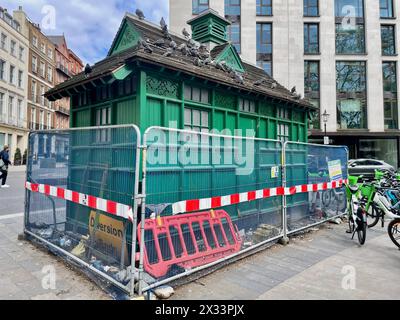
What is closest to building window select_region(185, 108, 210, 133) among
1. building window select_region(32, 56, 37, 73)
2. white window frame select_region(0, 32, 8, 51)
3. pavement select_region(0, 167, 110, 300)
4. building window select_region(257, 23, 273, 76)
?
pavement select_region(0, 167, 110, 300)

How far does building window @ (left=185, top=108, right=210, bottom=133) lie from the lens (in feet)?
20.6

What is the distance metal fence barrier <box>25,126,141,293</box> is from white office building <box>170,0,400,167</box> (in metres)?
25.9

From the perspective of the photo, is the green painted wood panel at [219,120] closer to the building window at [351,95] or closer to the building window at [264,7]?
the building window at [351,95]

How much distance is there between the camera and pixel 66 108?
5612 cm

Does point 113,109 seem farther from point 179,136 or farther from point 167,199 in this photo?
point 167,199

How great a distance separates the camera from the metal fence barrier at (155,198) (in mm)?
3953

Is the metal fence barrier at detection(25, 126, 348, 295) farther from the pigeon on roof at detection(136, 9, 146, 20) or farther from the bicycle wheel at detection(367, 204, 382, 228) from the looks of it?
the pigeon on roof at detection(136, 9, 146, 20)

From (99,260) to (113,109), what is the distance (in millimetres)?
3041

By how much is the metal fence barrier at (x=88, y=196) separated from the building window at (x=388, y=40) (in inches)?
1316

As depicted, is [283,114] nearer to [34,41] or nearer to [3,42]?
[3,42]

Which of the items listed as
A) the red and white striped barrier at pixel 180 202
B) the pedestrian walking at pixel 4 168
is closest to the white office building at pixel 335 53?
the pedestrian walking at pixel 4 168

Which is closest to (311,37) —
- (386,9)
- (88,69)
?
(386,9)
